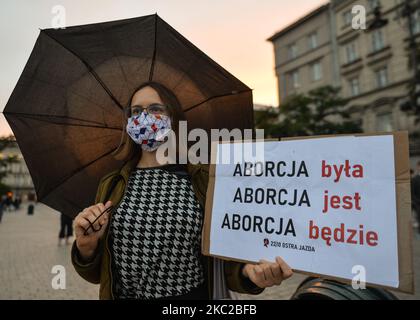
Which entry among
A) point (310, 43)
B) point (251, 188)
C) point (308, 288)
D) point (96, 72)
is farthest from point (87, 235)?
point (310, 43)

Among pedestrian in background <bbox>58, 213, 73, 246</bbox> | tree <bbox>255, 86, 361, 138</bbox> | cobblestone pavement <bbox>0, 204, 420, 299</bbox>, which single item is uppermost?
tree <bbox>255, 86, 361, 138</bbox>

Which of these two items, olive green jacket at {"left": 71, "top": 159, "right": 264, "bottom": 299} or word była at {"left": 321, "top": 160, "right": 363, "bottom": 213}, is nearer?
word była at {"left": 321, "top": 160, "right": 363, "bottom": 213}

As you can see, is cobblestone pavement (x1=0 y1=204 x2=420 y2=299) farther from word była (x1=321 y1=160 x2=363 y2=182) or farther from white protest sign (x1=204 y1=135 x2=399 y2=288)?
word była (x1=321 y1=160 x2=363 y2=182)

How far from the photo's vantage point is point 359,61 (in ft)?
95.7

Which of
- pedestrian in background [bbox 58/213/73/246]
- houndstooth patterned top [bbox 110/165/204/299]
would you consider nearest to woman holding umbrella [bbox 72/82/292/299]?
houndstooth patterned top [bbox 110/165/204/299]

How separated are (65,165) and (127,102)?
1.86 feet

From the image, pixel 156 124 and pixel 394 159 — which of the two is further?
pixel 156 124

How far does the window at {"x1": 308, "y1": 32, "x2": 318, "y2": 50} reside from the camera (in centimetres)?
3358

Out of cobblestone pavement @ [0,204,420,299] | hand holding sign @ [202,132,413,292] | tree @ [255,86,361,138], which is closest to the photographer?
hand holding sign @ [202,132,413,292]

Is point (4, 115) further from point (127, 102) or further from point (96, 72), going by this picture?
point (127, 102)

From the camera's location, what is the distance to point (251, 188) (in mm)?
1639

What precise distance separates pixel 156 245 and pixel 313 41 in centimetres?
3608

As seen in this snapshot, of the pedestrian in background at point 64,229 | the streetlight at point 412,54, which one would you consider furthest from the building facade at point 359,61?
the pedestrian in background at point 64,229

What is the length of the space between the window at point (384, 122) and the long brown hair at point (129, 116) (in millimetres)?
28289
